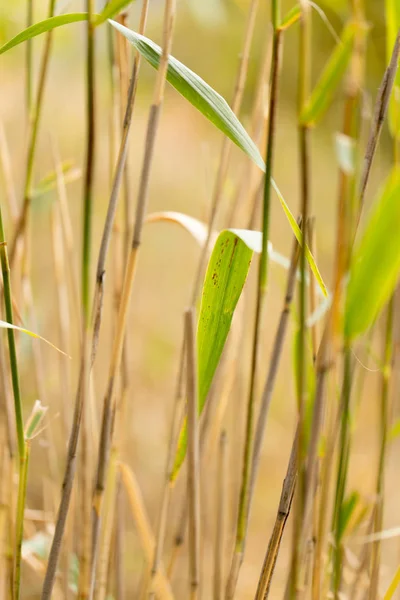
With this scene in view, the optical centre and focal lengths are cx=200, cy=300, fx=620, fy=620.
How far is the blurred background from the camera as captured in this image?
1.42 m

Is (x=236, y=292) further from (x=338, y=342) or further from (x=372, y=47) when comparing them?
(x=372, y=47)

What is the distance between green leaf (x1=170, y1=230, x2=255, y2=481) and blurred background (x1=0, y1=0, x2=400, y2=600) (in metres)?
1.00

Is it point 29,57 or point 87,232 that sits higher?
point 29,57

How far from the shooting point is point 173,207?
6.32ft

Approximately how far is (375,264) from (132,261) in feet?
0.53

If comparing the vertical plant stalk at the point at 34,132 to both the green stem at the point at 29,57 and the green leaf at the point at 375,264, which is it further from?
the green leaf at the point at 375,264

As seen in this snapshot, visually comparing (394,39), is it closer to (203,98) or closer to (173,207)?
(203,98)

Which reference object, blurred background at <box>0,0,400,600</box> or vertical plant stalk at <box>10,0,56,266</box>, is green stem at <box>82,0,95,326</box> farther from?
blurred background at <box>0,0,400,600</box>

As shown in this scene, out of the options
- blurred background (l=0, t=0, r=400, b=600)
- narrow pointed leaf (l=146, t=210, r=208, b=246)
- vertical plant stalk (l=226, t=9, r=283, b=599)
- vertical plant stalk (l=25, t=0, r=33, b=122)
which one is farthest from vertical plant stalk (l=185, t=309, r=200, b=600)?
blurred background (l=0, t=0, r=400, b=600)

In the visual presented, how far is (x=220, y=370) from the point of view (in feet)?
1.86

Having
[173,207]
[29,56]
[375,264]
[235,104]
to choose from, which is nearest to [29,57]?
[29,56]

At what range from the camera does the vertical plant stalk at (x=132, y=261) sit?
303mm

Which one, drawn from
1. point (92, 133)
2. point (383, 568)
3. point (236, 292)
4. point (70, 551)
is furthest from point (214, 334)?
point (383, 568)

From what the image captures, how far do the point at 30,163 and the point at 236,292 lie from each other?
0.19 metres
